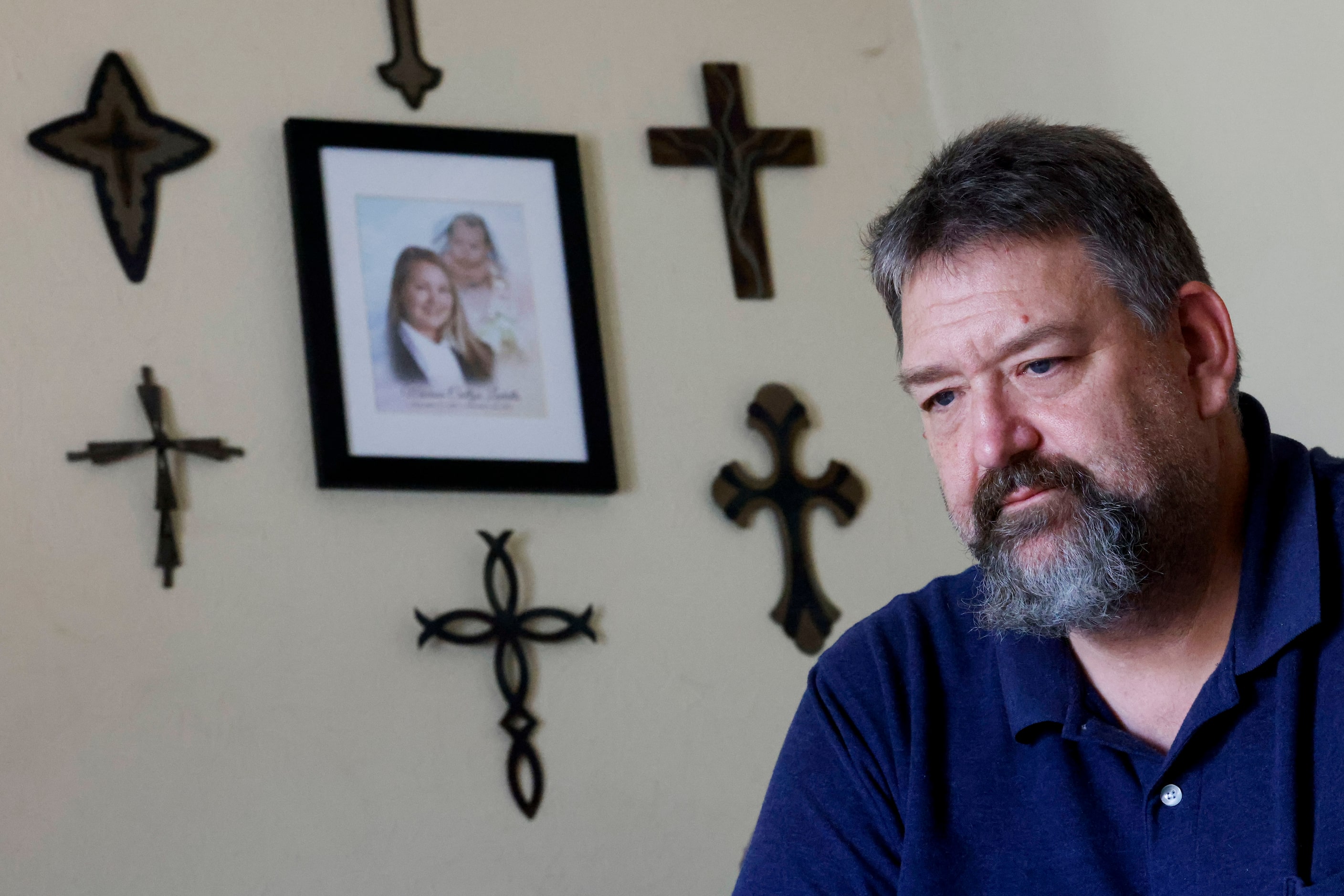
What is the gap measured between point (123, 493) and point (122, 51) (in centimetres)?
64

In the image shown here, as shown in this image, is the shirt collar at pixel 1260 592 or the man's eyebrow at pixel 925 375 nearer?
the shirt collar at pixel 1260 592

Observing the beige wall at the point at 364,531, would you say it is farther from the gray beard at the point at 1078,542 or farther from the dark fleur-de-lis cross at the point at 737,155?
the gray beard at the point at 1078,542

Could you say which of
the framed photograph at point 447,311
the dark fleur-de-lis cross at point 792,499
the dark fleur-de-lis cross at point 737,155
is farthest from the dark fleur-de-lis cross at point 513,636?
the dark fleur-de-lis cross at point 737,155

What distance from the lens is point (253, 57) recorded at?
215 centimetres

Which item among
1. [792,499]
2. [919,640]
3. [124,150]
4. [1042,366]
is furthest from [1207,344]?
[124,150]

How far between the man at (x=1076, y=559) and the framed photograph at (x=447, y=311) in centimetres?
82

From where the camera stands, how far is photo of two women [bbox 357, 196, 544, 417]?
208 centimetres

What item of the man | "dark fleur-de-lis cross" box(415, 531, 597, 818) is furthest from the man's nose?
"dark fleur-de-lis cross" box(415, 531, 597, 818)

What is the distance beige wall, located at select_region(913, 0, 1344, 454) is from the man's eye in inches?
27.9

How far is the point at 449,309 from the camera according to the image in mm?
2127

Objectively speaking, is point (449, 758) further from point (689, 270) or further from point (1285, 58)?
point (1285, 58)

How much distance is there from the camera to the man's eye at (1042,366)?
1.28 metres

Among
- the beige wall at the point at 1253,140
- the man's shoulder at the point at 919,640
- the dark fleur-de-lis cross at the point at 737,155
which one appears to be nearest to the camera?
the man's shoulder at the point at 919,640

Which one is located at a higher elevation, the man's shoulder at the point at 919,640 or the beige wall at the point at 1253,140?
the beige wall at the point at 1253,140
